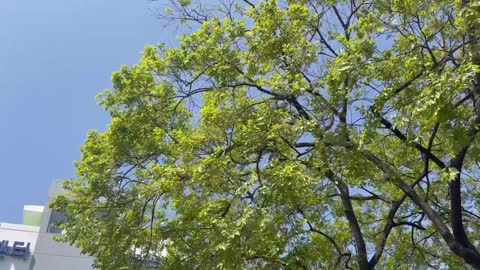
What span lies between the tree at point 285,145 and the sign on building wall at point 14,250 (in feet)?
37.7

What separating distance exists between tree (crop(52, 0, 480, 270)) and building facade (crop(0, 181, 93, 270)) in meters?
11.5

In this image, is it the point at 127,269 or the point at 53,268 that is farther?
the point at 53,268

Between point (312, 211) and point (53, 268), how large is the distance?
16.2 meters

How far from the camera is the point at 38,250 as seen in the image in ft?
73.9

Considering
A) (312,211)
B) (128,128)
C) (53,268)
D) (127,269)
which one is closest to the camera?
(312,211)

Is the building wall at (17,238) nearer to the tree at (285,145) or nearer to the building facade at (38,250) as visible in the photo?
the building facade at (38,250)

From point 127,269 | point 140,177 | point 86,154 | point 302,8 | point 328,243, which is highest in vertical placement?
point 302,8

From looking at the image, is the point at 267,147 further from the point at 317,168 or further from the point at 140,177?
the point at 140,177

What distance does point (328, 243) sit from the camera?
1084 centimetres

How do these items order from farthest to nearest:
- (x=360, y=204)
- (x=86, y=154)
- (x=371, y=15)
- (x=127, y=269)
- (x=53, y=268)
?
(x=53, y=268)
(x=360, y=204)
(x=86, y=154)
(x=127, y=269)
(x=371, y=15)

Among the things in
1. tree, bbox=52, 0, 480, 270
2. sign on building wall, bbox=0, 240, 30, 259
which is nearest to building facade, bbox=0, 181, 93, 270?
sign on building wall, bbox=0, 240, 30, 259

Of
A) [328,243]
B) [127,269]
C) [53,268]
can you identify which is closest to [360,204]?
[328,243]

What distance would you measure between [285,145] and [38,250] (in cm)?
1683

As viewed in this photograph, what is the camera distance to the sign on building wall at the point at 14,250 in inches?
867
